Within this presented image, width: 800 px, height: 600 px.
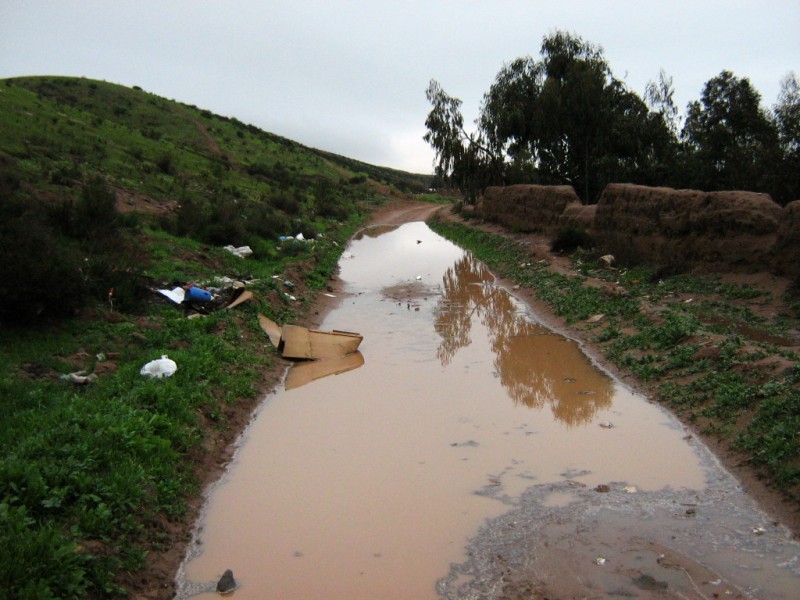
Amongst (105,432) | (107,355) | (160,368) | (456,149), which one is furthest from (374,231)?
(105,432)

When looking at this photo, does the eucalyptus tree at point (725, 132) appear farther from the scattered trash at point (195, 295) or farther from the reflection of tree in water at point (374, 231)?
the scattered trash at point (195, 295)

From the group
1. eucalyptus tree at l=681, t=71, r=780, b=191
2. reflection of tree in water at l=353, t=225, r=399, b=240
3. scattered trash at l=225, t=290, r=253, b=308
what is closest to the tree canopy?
eucalyptus tree at l=681, t=71, r=780, b=191

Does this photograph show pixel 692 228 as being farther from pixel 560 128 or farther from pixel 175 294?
pixel 560 128

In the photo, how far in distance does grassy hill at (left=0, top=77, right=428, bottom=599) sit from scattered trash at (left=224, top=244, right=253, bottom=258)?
340 millimetres

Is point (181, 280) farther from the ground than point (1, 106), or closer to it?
closer to it

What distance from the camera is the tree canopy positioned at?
24.8 m

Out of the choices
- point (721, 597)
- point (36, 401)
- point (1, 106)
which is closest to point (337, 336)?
point (36, 401)

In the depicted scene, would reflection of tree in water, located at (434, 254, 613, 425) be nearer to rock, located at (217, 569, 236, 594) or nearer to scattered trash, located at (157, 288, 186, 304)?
rock, located at (217, 569, 236, 594)

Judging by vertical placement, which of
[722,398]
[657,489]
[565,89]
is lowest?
[657,489]

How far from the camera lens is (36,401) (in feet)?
21.0

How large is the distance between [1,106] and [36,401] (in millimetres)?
24533

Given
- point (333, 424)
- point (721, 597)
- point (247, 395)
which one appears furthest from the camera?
point (247, 395)

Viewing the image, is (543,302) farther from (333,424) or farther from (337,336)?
(333,424)

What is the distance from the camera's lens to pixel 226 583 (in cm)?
459
